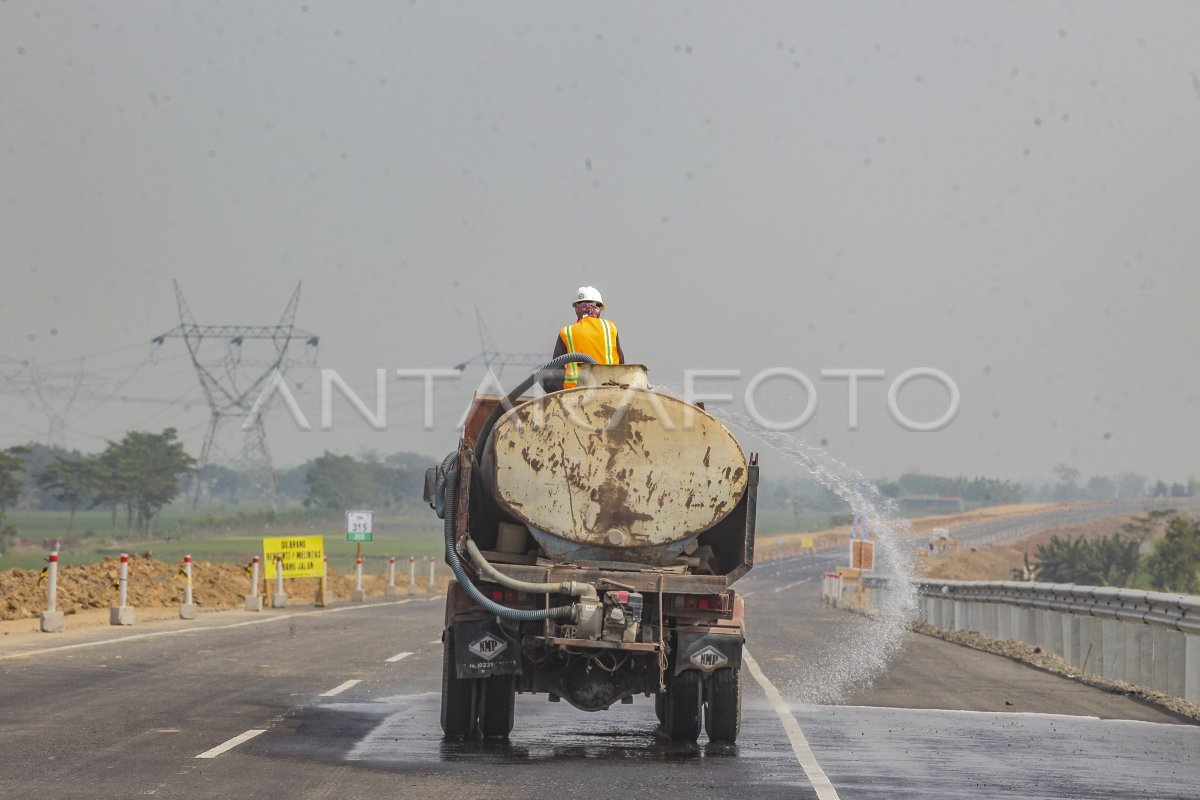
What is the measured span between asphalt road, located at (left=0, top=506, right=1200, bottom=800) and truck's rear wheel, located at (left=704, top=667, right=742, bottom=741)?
256 mm

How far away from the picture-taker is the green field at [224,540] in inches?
3994

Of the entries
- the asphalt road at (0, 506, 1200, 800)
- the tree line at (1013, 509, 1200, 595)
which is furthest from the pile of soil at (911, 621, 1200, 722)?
the tree line at (1013, 509, 1200, 595)

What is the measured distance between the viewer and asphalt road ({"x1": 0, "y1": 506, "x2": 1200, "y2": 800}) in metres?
9.95

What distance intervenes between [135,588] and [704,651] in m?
30.1

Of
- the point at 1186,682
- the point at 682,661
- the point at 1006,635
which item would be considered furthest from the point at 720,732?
the point at 1006,635

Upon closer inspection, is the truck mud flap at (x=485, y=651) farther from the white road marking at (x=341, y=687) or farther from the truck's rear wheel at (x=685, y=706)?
the white road marking at (x=341, y=687)

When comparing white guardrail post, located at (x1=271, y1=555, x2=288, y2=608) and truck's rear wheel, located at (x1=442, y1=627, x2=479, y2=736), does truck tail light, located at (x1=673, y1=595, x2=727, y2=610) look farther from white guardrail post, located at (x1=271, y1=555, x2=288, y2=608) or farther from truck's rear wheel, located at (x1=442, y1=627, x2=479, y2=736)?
white guardrail post, located at (x1=271, y1=555, x2=288, y2=608)

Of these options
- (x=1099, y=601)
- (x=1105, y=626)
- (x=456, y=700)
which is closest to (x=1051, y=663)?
(x=1105, y=626)

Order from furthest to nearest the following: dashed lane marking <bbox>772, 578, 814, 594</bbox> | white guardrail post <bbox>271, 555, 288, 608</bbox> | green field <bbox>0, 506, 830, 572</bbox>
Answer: green field <bbox>0, 506, 830, 572</bbox>, dashed lane marking <bbox>772, 578, 814, 594</bbox>, white guardrail post <bbox>271, 555, 288, 608</bbox>

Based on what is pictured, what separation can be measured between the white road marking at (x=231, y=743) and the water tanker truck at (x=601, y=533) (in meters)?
1.67

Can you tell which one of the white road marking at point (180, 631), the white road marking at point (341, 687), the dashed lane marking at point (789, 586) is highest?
the white road marking at point (341, 687)

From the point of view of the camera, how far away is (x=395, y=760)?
36.0 feet

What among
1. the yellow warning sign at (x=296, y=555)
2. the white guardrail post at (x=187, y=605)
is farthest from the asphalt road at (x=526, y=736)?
the yellow warning sign at (x=296, y=555)

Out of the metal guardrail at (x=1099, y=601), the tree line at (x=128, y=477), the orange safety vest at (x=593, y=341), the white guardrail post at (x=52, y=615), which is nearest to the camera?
the orange safety vest at (x=593, y=341)
